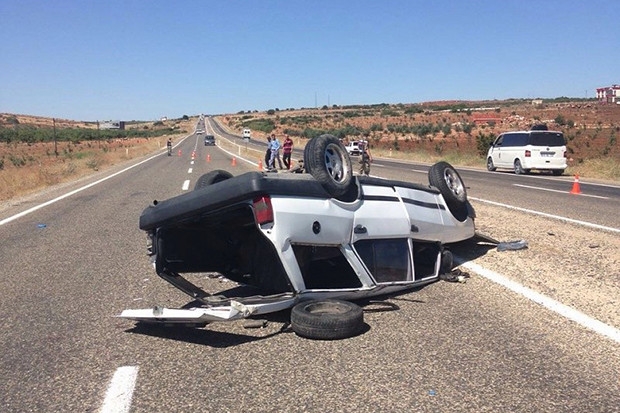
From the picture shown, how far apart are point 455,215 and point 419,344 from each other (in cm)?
290

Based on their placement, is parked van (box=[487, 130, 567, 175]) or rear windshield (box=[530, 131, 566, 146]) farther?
parked van (box=[487, 130, 567, 175])

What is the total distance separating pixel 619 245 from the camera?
9.08m

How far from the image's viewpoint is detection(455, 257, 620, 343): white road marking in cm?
515

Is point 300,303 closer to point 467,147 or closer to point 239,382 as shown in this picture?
point 239,382

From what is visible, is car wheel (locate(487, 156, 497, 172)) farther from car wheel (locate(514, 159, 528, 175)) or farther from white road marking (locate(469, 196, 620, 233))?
white road marking (locate(469, 196, 620, 233))

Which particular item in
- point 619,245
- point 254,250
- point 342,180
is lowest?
point 619,245

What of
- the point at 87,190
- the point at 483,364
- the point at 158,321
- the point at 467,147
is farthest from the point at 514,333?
the point at 467,147

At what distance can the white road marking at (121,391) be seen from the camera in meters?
3.73

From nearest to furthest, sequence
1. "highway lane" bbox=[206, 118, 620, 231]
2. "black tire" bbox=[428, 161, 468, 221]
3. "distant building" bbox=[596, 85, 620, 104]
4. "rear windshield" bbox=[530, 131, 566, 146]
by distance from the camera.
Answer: "black tire" bbox=[428, 161, 468, 221]
"highway lane" bbox=[206, 118, 620, 231]
"rear windshield" bbox=[530, 131, 566, 146]
"distant building" bbox=[596, 85, 620, 104]

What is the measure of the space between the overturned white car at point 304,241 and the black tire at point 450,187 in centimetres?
39

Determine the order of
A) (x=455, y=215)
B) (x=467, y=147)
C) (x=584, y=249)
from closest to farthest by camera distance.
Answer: (x=455, y=215) < (x=584, y=249) < (x=467, y=147)

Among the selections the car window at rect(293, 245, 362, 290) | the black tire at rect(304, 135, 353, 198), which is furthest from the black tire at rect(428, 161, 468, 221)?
the car window at rect(293, 245, 362, 290)

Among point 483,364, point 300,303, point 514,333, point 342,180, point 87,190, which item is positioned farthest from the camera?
point 87,190

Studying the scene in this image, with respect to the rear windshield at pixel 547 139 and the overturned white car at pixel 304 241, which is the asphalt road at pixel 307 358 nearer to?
the overturned white car at pixel 304 241
